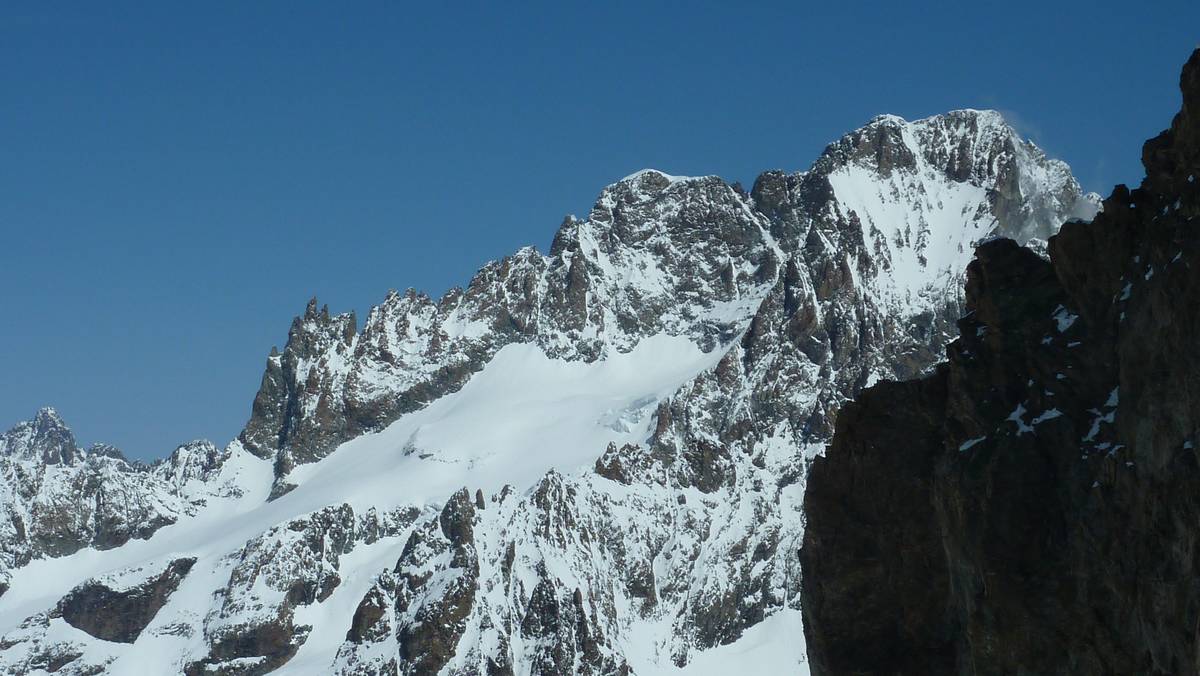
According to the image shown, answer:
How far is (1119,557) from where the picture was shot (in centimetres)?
3288

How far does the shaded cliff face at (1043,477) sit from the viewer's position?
31422 millimetres

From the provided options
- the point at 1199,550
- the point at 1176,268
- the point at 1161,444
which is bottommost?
the point at 1199,550

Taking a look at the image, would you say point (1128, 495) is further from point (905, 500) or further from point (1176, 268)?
point (905, 500)

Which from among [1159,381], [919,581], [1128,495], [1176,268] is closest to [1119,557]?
[1128,495]

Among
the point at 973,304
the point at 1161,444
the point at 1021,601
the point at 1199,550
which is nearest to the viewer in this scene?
the point at 1199,550

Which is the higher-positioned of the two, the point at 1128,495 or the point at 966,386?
the point at 966,386

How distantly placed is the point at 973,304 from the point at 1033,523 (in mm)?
7820

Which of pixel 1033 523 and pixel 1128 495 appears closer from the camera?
pixel 1128 495

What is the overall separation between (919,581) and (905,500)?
2.11 m

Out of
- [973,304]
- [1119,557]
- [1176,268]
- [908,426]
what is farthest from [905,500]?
[1176,268]

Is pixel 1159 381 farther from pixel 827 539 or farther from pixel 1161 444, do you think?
pixel 827 539

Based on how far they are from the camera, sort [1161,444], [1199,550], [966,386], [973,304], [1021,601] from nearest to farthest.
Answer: [1199,550] → [1161,444] → [1021,601] → [966,386] → [973,304]

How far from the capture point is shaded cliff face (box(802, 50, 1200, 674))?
31422mm

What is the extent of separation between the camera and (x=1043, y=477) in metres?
35.8
